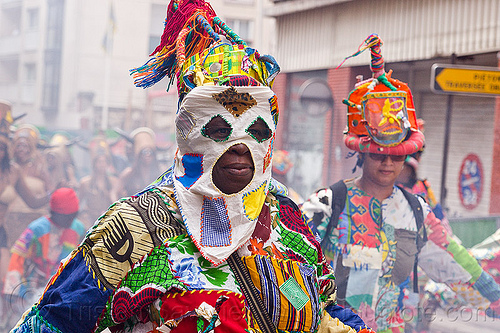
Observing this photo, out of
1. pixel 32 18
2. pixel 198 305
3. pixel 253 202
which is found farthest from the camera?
pixel 32 18

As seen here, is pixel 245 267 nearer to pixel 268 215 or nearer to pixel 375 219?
pixel 268 215

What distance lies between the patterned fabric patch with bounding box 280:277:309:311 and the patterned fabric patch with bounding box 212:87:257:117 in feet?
2.01

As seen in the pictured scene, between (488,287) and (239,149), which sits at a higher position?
(239,149)

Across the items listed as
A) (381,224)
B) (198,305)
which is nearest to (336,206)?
(381,224)

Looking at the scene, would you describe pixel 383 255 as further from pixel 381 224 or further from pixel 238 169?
pixel 238 169

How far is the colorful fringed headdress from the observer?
2.36 meters

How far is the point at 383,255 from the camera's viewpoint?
409 cm

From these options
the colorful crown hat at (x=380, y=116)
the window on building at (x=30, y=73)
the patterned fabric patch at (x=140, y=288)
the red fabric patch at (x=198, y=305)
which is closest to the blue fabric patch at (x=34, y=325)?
the patterned fabric patch at (x=140, y=288)

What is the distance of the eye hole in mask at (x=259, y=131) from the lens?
2357 millimetres

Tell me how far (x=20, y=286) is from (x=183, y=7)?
167 inches

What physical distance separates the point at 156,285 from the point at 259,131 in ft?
2.12

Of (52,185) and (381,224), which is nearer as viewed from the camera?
(381,224)

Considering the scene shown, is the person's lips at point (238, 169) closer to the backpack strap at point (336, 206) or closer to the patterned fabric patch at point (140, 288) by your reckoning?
the patterned fabric patch at point (140, 288)

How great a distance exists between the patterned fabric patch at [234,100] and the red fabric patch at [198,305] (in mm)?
624
